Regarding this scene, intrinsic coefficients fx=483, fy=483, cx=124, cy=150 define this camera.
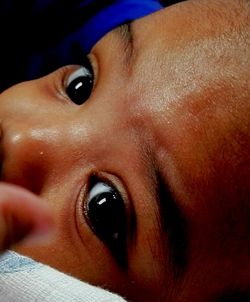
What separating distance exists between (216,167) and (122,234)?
205 millimetres

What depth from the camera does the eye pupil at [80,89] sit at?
0.94 metres

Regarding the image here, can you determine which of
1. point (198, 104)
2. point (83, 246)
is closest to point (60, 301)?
point (83, 246)

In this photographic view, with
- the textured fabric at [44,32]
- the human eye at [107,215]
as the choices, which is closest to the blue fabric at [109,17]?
the textured fabric at [44,32]

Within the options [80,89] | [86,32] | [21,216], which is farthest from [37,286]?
Answer: [86,32]

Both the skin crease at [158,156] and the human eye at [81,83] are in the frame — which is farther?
the human eye at [81,83]

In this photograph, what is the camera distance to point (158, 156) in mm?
772

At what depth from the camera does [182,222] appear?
0.77 m

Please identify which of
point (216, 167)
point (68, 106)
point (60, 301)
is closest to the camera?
point (60, 301)

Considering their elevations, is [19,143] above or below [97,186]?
above

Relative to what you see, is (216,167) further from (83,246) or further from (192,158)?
(83,246)

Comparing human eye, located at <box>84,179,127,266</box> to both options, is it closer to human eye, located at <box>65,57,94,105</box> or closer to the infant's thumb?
human eye, located at <box>65,57,94,105</box>

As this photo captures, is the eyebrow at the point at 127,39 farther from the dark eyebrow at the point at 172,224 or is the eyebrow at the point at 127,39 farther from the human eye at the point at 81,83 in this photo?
the dark eyebrow at the point at 172,224

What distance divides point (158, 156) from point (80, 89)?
0.88ft

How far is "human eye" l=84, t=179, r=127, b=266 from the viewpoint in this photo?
83cm
